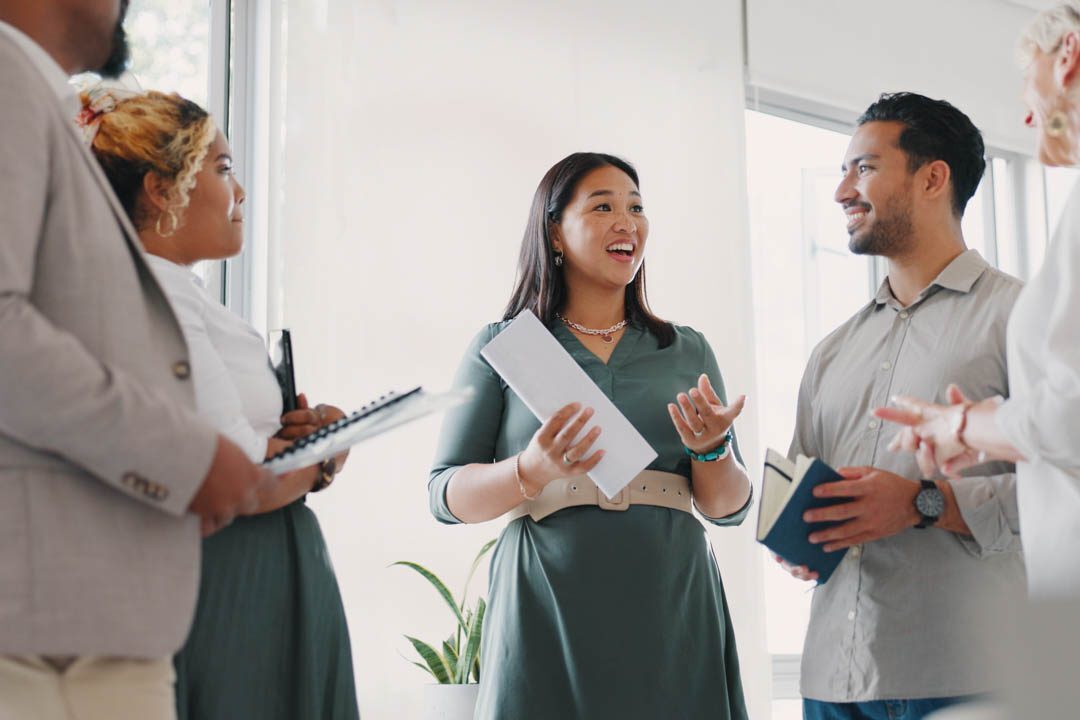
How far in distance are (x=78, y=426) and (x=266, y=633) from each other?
0.67 m

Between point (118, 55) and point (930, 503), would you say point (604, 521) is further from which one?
point (118, 55)

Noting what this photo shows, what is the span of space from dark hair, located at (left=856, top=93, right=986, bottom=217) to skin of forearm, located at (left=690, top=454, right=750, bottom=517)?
2.30 ft

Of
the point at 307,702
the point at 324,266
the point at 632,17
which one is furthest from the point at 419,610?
the point at 632,17

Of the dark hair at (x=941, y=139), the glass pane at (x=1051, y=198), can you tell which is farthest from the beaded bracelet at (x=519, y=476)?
the glass pane at (x=1051, y=198)

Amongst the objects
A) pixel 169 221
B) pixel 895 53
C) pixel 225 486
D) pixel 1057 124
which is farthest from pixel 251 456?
pixel 895 53

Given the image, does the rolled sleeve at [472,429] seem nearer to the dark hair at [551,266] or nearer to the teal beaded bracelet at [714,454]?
the dark hair at [551,266]

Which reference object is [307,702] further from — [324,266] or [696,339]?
[324,266]

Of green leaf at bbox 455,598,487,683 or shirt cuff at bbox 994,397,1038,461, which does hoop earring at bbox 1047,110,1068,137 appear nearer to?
shirt cuff at bbox 994,397,1038,461

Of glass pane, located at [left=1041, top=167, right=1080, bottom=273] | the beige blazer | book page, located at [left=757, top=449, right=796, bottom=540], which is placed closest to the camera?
the beige blazer

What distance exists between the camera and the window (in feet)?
15.0

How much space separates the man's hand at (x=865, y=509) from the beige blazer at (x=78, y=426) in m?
1.10

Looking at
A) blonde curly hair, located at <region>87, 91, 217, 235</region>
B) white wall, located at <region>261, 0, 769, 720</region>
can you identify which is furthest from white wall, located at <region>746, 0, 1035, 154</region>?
blonde curly hair, located at <region>87, 91, 217, 235</region>

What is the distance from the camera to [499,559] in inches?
93.0

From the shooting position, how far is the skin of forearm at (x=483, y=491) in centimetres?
223
